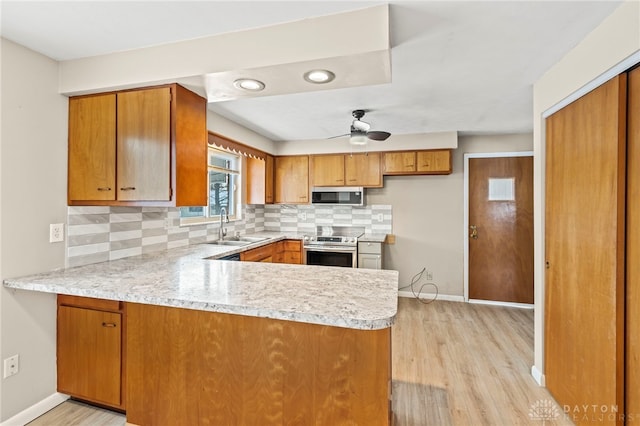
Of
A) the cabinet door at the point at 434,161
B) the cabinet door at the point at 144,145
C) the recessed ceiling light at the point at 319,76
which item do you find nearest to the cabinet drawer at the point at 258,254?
the cabinet door at the point at 144,145

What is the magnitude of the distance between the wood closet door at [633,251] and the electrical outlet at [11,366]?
3.37m

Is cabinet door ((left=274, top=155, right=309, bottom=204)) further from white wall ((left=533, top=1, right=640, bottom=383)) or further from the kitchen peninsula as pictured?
white wall ((left=533, top=1, right=640, bottom=383))

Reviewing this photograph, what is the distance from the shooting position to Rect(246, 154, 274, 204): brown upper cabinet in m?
4.50

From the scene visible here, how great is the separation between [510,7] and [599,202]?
3.78ft

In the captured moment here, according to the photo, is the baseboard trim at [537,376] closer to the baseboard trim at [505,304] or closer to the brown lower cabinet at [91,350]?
the baseboard trim at [505,304]

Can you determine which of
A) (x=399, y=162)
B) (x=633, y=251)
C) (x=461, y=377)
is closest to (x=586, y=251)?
(x=633, y=251)

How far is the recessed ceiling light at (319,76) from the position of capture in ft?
5.63

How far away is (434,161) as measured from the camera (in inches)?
164

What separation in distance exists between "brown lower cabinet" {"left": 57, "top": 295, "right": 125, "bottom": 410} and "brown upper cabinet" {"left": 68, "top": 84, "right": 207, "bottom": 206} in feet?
2.27

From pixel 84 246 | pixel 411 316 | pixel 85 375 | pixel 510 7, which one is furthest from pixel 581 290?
pixel 84 246

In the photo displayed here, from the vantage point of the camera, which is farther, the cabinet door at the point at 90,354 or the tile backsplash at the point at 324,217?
the tile backsplash at the point at 324,217

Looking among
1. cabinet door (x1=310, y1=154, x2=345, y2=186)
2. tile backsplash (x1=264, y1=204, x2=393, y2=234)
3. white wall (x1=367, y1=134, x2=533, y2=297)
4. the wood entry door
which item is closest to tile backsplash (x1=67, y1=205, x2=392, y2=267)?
tile backsplash (x1=264, y1=204, x2=393, y2=234)

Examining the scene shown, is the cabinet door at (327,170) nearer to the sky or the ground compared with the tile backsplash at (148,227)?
nearer to the sky

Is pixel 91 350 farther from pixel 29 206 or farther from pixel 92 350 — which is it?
pixel 29 206
